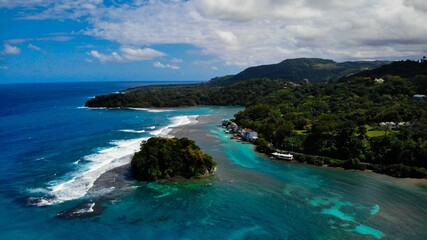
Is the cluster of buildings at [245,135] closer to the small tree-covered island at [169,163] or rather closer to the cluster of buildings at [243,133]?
the cluster of buildings at [243,133]

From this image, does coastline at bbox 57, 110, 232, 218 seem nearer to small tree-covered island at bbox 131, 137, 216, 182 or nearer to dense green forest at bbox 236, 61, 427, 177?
small tree-covered island at bbox 131, 137, 216, 182

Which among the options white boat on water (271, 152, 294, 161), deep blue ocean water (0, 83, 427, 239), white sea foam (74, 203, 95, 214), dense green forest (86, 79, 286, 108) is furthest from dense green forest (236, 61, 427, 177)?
dense green forest (86, 79, 286, 108)

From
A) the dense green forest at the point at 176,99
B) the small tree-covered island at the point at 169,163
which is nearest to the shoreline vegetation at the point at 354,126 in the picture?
the small tree-covered island at the point at 169,163

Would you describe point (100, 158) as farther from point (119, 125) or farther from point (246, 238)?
point (119, 125)

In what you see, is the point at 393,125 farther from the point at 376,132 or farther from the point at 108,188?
the point at 108,188

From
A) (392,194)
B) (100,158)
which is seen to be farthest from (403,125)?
(100,158)
